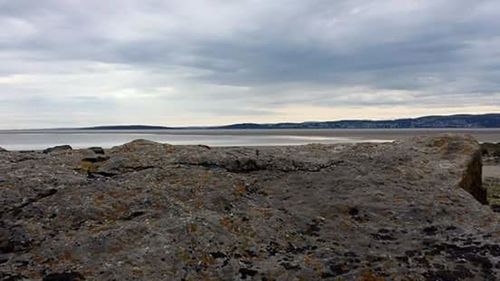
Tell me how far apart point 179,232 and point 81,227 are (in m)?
0.88

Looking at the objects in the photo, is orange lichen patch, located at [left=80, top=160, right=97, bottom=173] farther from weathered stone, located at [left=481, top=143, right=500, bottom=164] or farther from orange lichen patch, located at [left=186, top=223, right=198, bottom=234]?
weathered stone, located at [left=481, top=143, right=500, bottom=164]

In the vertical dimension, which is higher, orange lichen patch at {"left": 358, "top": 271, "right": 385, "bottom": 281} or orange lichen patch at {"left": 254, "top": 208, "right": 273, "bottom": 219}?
orange lichen patch at {"left": 254, "top": 208, "right": 273, "bottom": 219}

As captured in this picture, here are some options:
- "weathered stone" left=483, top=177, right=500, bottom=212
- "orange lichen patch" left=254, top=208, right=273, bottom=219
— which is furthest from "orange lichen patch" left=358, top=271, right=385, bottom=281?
"weathered stone" left=483, top=177, right=500, bottom=212

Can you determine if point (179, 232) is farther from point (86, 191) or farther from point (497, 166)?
point (497, 166)

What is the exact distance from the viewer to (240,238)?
5078 mm

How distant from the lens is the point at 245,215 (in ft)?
17.9

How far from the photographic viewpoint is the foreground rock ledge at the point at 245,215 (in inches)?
183

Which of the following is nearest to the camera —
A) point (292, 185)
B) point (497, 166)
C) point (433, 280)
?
point (433, 280)

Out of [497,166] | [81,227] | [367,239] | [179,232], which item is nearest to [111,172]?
[81,227]

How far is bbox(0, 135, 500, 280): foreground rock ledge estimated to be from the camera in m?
4.65

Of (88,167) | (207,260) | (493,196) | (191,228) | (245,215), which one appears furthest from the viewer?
(493,196)

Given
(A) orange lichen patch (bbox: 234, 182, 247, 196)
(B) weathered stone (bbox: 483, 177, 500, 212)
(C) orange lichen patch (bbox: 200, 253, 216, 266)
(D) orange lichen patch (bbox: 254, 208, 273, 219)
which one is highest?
(A) orange lichen patch (bbox: 234, 182, 247, 196)

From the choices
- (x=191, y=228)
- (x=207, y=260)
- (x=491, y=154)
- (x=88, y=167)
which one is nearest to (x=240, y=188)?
(x=191, y=228)

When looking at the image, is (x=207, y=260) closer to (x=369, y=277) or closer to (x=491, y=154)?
(x=369, y=277)
